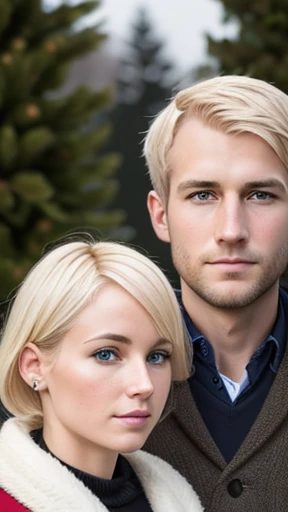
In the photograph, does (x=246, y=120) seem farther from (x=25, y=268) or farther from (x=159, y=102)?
(x=159, y=102)

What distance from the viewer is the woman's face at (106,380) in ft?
8.14

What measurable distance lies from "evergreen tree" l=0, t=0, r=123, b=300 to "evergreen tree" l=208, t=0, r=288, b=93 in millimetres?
1547

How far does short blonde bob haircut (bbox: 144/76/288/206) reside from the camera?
10.1 ft

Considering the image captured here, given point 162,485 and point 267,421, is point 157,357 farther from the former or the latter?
point 267,421

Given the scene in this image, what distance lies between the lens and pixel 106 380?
248 cm

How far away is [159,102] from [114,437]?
25.4 meters

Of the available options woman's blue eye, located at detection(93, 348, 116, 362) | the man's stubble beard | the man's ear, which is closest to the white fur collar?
woman's blue eye, located at detection(93, 348, 116, 362)

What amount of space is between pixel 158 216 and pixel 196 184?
0.41 metres

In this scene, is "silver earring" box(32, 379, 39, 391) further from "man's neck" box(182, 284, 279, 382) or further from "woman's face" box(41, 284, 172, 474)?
"man's neck" box(182, 284, 279, 382)

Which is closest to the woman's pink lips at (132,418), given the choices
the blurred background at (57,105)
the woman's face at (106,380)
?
the woman's face at (106,380)

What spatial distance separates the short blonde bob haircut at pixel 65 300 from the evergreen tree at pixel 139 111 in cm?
1448

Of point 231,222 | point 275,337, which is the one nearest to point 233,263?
point 231,222

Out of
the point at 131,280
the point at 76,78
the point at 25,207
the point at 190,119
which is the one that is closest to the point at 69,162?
the point at 25,207

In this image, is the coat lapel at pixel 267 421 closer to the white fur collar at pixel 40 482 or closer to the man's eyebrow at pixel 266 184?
the white fur collar at pixel 40 482
